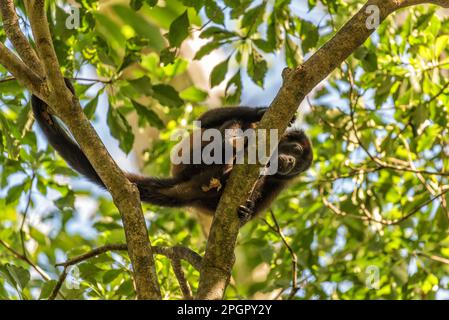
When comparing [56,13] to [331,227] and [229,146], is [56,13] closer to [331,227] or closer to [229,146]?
[229,146]

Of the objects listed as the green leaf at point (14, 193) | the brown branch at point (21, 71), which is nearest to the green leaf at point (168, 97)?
the green leaf at point (14, 193)

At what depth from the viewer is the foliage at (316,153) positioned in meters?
4.48

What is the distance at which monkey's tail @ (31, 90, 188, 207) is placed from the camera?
4086 mm

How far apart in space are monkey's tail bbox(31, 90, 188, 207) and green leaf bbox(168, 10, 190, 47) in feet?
A: 2.56

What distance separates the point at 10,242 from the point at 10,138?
83.7 inches

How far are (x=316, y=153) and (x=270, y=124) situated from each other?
2753 mm

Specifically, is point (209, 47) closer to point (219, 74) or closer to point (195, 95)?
point (219, 74)

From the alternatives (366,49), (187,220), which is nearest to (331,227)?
(187,220)

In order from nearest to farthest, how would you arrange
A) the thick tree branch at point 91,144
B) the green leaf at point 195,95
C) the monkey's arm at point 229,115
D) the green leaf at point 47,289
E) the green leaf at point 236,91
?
the thick tree branch at point 91,144 → the green leaf at point 47,289 → the green leaf at point 236,91 → the monkey's arm at point 229,115 → the green leaf at point 195,95

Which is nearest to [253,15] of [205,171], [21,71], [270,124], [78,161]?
[205,171]

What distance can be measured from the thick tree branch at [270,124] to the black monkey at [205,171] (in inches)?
27.1

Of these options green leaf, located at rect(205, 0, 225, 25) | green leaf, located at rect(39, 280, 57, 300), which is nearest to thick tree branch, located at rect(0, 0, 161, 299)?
green leaf, located at rect(39, 280, 57, 300)

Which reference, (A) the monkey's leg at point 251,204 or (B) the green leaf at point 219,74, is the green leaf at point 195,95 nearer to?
(B) the green leaf at point 219,74

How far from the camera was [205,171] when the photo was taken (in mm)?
4664
